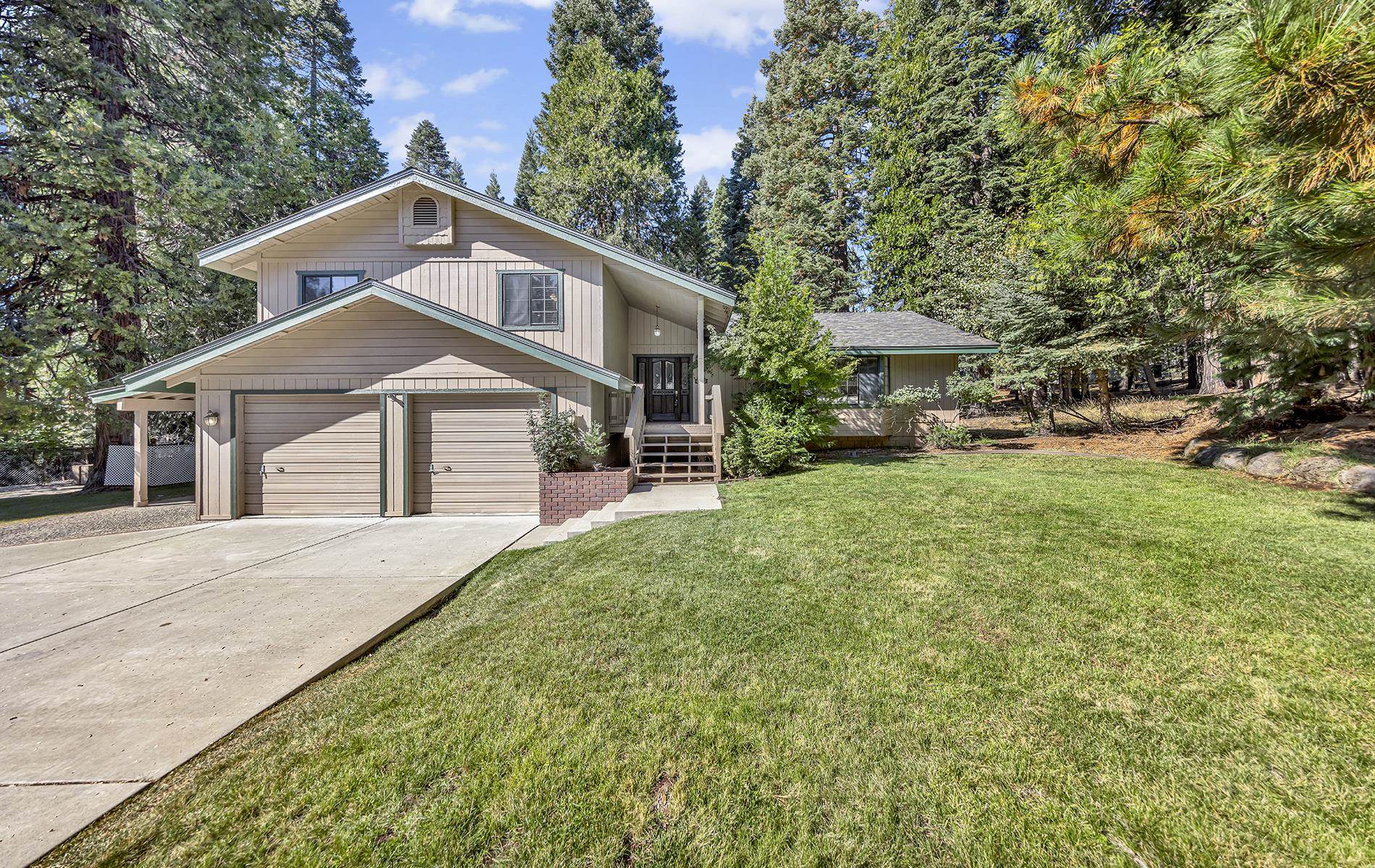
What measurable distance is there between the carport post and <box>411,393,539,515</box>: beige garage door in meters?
5.76

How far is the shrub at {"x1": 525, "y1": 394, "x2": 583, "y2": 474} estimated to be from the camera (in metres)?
7.52

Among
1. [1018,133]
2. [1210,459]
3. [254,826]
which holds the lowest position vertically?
[254,826]

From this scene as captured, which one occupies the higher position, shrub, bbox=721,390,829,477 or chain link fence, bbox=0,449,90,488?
shrub, bbox=721,390,829,477

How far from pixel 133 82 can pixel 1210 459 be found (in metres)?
22.1

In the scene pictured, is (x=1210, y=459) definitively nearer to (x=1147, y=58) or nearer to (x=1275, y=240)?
(x=1275, y=240)

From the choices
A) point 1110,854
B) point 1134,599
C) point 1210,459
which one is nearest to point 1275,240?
point 1134,599

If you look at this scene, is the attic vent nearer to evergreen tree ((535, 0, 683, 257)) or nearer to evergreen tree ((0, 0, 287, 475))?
evergreen tree ((0, 0, 287, 475))

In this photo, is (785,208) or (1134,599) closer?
(1134,599)

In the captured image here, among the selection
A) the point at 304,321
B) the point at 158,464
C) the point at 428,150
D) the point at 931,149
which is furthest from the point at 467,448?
the point at 428,150

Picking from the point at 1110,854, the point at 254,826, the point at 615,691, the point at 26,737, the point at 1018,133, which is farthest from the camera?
the point at 1018,133

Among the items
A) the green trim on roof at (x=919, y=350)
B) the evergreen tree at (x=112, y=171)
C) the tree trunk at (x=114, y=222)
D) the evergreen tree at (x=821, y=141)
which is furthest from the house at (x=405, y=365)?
the evergreen tree at (x=821, y=141)

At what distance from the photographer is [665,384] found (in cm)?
1284

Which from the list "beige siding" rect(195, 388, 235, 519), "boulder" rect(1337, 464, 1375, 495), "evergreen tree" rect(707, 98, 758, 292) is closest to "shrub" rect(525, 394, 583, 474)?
"beige siding" rect(195, 388, 235, 519)

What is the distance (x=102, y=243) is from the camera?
10.5 metres
